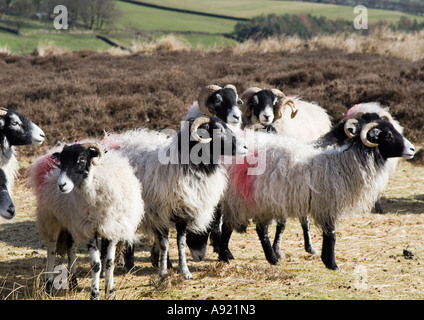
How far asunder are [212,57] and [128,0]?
38091 millimetres

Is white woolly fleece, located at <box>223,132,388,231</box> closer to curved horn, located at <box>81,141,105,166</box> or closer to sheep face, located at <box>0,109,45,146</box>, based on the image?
curved horn, located at <box>81,141,105,166</box>

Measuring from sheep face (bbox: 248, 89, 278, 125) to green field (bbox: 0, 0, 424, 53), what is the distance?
2428 cm

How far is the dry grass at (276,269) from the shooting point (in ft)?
20.9

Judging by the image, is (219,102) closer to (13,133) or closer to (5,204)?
(13,133)

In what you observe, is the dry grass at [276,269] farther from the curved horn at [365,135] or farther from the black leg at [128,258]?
the curved horn at [365,135]

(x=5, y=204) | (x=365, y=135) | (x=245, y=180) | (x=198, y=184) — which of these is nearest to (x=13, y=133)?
(x=5, y=204)

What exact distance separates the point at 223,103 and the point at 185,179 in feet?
6.34

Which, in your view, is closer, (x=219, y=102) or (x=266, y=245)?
(x=266, y=245)

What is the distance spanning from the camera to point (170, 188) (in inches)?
273

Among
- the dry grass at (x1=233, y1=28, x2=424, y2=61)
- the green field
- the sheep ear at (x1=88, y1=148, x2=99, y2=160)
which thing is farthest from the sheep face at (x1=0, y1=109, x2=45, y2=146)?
the green field

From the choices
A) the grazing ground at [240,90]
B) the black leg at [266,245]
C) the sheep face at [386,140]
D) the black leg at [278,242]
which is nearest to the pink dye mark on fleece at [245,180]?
the black leg at [266,245]

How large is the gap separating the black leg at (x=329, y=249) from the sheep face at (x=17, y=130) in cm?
343

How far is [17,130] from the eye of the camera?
6789 mm

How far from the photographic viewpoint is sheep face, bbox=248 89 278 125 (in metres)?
9.20
